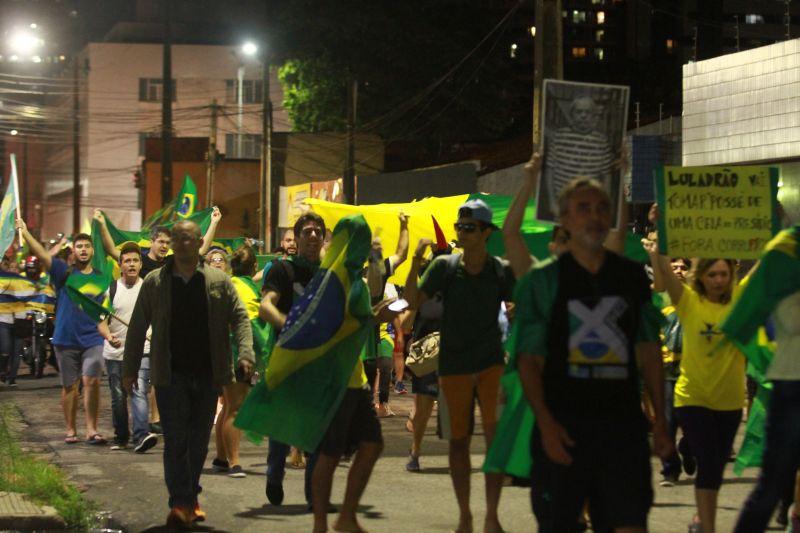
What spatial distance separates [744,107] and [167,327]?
487 inches

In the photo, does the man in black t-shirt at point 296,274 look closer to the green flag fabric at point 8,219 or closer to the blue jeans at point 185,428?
the blue jeans at point 185,428

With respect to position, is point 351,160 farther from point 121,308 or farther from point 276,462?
point 276,462

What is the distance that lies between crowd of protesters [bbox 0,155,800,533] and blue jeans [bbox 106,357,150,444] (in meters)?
0.02

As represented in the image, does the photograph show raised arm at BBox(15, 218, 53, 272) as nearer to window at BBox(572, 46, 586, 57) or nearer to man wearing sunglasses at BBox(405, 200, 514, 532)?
man wearing sunglasses at BBox(405, 200, 514, 532)

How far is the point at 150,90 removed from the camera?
8038 cm

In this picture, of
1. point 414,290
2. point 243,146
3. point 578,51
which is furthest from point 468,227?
point 578,51

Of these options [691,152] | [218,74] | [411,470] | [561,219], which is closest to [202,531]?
[411,470]

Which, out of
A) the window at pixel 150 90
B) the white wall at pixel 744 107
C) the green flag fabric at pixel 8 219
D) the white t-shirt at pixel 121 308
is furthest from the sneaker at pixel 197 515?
the window at pixel 150 90

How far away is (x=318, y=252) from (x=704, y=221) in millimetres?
2476

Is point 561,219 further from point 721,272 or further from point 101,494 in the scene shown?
point 101,494

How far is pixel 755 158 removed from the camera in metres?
18.8

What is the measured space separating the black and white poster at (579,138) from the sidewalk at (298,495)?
8.73 ft

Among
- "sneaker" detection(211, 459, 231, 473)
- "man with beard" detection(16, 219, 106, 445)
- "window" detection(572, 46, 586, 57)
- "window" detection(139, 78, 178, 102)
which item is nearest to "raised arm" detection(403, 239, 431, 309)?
"sneaker" detection(211, 459, 231, 473)

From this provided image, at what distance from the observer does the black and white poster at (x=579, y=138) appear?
6637mm
